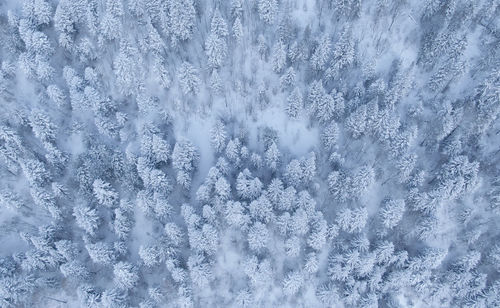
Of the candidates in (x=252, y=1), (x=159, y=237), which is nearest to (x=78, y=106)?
(x=159, y=237)

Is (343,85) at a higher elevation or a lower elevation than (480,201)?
higher

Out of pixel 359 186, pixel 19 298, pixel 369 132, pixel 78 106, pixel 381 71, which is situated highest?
pixel 381 71


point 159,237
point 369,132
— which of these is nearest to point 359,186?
point 369,132

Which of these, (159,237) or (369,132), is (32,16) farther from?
(369,132)

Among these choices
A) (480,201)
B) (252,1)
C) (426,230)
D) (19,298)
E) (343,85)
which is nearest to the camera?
(19,298)

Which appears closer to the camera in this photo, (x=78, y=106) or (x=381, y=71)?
(x=78, y=106)

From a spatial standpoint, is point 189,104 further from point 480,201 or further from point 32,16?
point 480,201

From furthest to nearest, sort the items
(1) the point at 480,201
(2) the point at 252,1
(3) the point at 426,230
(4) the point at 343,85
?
1. (2) the point at 252,1
2. (4) the point at 343,85
3. (1) the point at 480,201
4. (3) the point at 426,230
